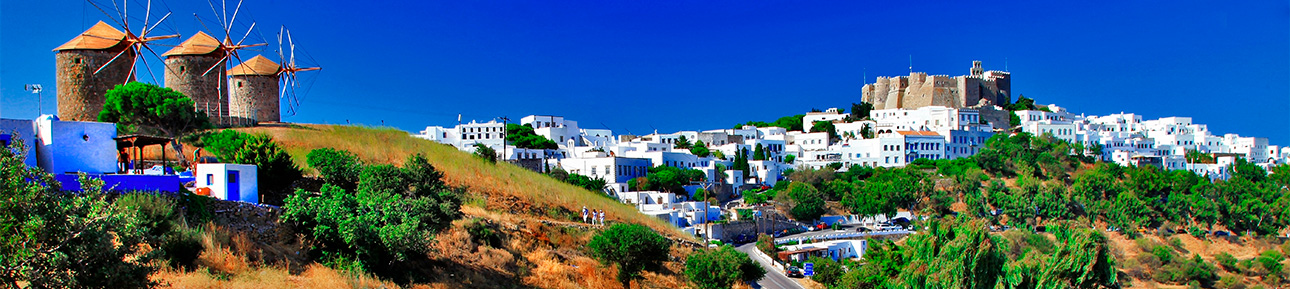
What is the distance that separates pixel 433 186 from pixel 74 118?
42.8ft

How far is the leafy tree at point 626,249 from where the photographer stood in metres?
20.3

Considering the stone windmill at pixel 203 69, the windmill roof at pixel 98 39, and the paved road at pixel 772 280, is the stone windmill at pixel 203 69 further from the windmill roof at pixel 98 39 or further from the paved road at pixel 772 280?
the paved road at pixel 772 280

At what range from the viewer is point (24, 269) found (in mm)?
8391

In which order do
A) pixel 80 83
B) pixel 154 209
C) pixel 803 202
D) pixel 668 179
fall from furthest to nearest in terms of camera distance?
pixel 668 179, pixel 803 202, pixel 80 83, pixel 154 209

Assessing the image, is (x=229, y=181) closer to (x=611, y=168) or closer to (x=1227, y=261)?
(x=611, y=168)

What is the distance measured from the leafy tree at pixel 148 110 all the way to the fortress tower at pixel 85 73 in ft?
7.83

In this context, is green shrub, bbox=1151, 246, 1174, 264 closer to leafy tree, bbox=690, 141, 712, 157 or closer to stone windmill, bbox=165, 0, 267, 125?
leafy tree, bbox=690, 141, 712, 157

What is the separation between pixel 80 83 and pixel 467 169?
36.8ft

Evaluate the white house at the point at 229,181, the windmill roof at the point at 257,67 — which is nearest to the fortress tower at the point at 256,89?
the windmill roof at the point at 257,67

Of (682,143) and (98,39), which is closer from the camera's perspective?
(98,39)

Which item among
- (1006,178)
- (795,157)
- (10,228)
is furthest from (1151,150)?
(10,228)

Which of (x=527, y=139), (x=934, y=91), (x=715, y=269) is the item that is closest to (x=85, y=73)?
(x=715, y=269)

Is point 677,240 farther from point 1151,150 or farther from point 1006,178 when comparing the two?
point 1151,150

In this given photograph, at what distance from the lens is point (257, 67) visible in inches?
1303
